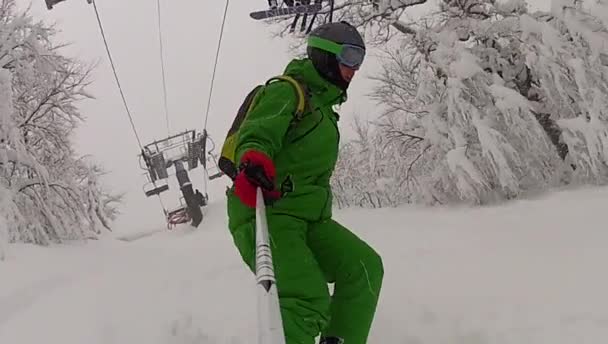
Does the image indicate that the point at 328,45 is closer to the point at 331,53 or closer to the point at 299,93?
the point at 331,53

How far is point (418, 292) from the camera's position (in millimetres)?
3533

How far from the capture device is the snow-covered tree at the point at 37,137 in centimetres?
1042

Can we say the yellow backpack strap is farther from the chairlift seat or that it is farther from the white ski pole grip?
the chairlift seat

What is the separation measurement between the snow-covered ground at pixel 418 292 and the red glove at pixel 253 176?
1474 millimetres

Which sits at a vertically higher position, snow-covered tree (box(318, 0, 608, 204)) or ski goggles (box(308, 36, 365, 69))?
ski goggles (box(308, 36, 365, 69))

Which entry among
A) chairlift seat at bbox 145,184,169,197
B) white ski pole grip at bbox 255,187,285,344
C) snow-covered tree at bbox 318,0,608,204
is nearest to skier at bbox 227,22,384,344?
white ski pole grip at bbox 255,187,285,344

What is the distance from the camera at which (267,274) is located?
4.73 ft

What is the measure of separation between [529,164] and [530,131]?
17.8 inches

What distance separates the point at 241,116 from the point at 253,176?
1.80 ft

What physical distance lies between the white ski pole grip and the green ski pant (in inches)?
18.0

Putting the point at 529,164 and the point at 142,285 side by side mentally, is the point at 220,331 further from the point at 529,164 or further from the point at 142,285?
the point at 529,164

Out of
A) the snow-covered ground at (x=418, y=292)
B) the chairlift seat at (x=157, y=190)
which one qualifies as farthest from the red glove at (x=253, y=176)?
the chairlift seat at (x=157, y=190)

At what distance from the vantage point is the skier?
211 cm

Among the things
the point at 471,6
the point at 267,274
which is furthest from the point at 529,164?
the point at 267,274
